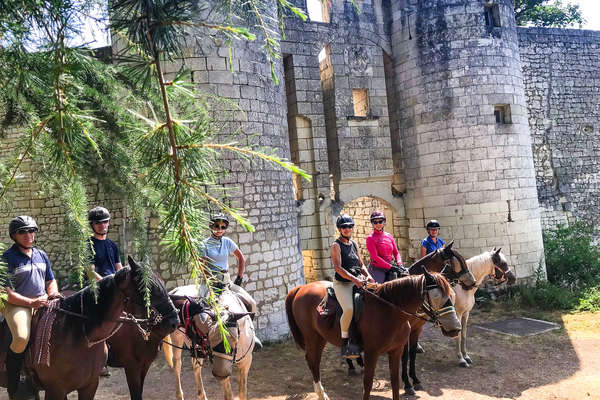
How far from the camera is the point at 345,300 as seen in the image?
5.05 metres

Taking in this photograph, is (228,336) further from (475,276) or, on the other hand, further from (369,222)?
(369,222)

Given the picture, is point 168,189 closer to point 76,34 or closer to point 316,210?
point 76,34

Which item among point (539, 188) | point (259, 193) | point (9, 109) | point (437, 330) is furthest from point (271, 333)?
point (539, 188)

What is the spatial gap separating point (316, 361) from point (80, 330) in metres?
2.79

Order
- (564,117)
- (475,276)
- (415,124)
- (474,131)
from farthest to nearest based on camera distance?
(564,117) < (415,124) < (474,131) < (475,276)

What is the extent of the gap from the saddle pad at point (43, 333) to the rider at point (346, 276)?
2.79 meters

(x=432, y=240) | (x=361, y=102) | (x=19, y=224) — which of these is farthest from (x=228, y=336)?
(x=361, y=102)

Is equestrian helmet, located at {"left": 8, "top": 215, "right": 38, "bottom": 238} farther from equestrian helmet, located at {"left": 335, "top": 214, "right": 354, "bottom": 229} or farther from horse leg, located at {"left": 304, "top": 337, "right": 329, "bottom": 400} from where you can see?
horse leg, located at {"left": 304, "top": 337, "right": 329, "bottom": 400}

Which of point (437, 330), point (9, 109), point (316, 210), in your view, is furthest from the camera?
point (316, 210)

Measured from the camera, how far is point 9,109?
5.87 ft

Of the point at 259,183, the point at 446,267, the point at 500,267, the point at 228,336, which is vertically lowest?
the point at 500,267

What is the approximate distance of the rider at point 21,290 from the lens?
3.61 m

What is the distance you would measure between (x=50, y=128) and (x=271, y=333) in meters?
6.90

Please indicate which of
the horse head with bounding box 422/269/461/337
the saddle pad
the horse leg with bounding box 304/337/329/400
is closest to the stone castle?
the horse leg with bounding box 304/337/329/400
